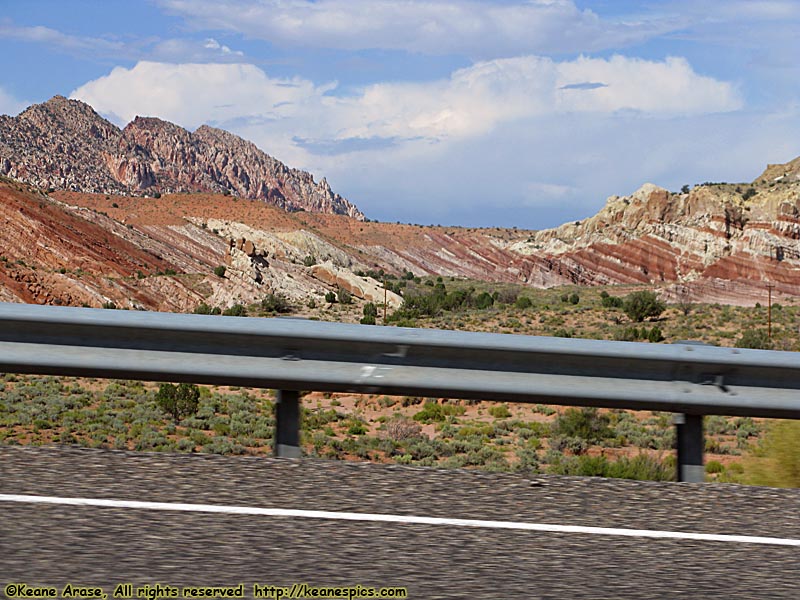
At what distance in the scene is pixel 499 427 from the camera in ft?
41.8

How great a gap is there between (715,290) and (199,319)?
6479 cm

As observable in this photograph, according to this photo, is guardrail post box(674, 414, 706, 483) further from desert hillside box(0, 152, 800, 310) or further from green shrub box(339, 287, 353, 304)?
green shrub box(339, 287, 353, 304)

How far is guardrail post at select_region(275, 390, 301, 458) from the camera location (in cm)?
594

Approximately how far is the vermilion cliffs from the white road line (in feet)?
145

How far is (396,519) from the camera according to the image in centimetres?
479

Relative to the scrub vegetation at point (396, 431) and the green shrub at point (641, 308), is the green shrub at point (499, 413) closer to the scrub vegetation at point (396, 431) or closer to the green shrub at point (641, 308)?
the scrub vegetation at point (396, 431)

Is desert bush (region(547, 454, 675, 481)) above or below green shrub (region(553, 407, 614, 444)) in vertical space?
above

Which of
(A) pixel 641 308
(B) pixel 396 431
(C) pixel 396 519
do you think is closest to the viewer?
(C) pixel 396 519

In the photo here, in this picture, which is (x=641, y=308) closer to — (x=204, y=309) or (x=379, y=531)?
(x=204, y=309)

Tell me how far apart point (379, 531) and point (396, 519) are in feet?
0.64

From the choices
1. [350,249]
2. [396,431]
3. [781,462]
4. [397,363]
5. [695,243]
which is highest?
[350,249]

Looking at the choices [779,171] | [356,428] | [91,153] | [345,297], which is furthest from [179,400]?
[91,153]

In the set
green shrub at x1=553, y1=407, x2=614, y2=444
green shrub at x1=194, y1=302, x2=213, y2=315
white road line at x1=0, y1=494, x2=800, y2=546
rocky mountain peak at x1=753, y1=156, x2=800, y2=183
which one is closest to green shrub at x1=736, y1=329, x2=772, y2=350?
green shrub at x1=553, y1=407, x2=614, y2=444

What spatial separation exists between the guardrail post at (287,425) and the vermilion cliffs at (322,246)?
143 feet
